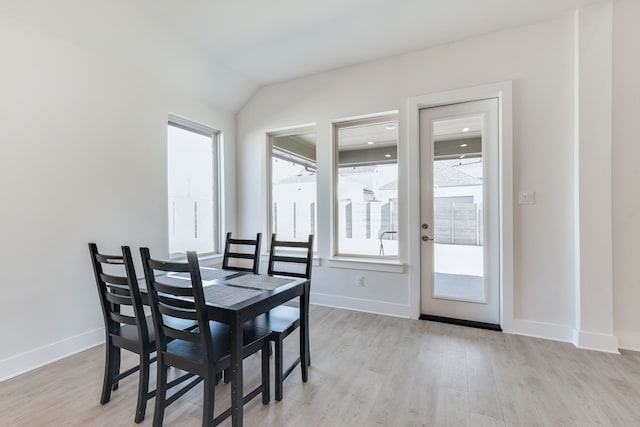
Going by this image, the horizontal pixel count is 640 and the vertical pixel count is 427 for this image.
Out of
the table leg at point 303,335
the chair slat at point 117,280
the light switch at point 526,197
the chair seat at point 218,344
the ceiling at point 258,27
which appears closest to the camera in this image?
the chair seat at point 218,344

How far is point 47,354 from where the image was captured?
2.27 meters

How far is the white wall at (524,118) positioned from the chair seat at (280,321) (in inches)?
57.3

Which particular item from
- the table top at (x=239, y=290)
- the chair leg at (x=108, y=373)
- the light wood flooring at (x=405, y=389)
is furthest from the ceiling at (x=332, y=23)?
the light wood flooring at (x=405, y=389)

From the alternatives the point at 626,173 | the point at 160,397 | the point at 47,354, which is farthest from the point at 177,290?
the point at 626,173

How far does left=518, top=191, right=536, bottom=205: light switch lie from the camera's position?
2713 millimetres

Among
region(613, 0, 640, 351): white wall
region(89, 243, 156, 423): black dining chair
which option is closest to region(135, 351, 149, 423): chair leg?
region(89, 243, 156, 423): black dining chair

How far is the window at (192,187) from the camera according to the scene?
3.40 m

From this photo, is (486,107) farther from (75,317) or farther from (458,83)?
(75,317)

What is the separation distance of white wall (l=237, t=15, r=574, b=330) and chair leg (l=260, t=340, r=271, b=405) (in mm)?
1818

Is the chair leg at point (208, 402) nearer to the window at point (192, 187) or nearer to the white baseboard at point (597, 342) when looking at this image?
the window at point (192, 187)

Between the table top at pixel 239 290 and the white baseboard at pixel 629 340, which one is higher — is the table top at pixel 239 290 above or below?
above

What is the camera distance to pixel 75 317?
2.46 meters

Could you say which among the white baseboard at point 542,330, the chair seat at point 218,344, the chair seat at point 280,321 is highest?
the chair seat at point 218,344

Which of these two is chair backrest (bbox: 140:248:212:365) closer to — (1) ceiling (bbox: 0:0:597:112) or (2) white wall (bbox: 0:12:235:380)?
(2) white wall (bbox: 0:12:235:380)
